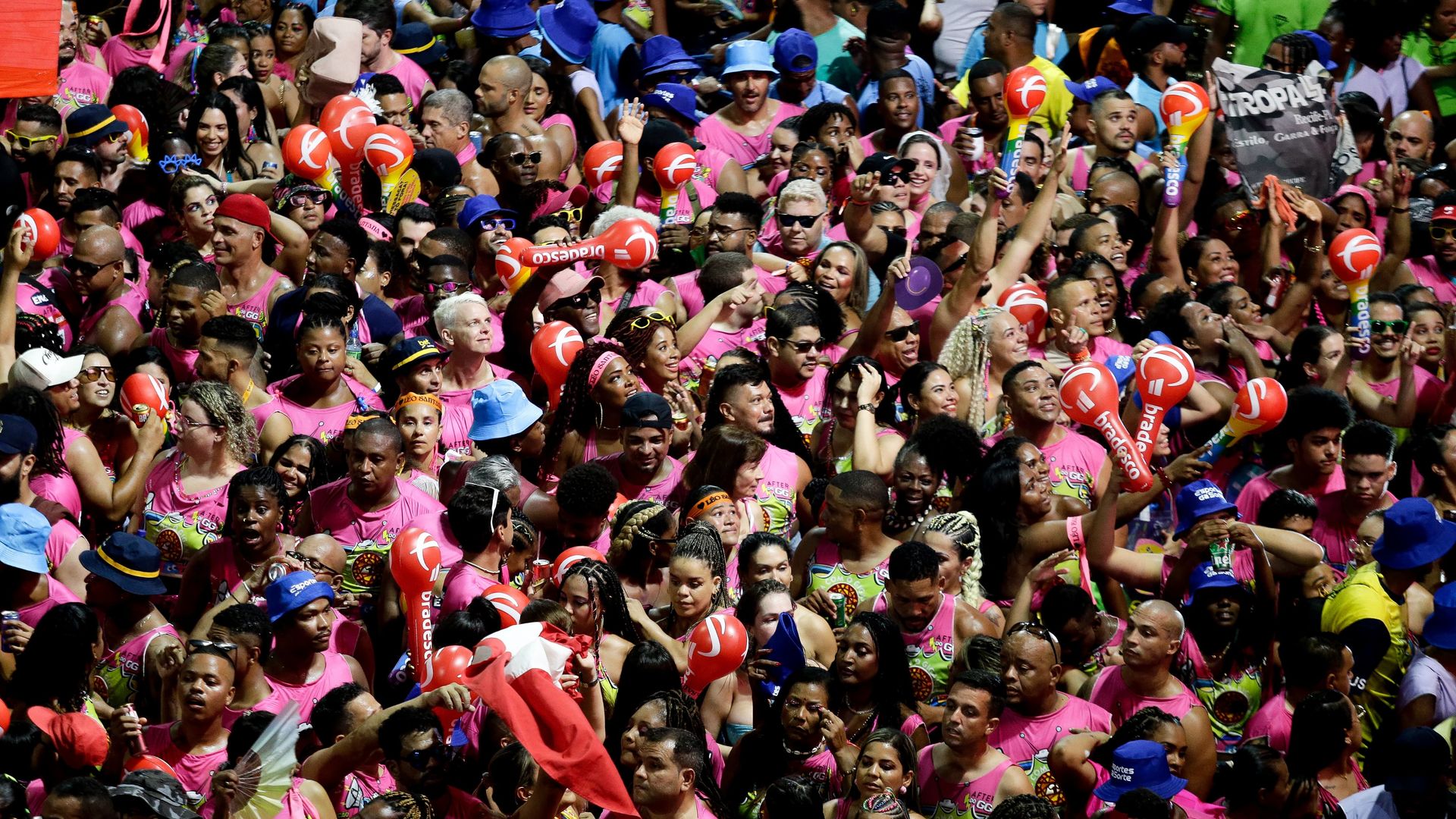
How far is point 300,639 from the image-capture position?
23.5 ft

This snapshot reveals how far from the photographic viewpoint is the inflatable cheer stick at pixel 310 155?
977cm

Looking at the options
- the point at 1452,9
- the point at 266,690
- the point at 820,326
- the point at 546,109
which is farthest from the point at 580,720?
the point at 1452,9

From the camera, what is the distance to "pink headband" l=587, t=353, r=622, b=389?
848cm

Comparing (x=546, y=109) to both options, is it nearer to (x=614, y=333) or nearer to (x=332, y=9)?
(x=332, y=9)

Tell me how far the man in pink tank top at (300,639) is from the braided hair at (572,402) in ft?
4.97

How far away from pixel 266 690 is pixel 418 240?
10.6 feet

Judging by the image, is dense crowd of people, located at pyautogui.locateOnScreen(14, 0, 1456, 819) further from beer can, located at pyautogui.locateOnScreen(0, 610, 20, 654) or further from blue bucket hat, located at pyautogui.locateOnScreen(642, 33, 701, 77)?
beer can, located at pyautogui.locateOnScreen(0, 610, 20, 654)

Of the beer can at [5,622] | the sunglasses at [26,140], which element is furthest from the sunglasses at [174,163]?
the beer can at [5,622]

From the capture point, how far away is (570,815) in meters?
6.50

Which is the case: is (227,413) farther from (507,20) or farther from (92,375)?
(507,20)

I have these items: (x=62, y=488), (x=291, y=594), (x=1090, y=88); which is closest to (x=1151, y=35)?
(x=1090, y=88)

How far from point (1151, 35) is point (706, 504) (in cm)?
512

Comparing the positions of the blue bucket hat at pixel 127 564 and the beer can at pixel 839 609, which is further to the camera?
the beer can at pixel 839 609

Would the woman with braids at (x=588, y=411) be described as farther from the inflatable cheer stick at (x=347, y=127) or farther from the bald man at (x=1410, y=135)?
the bald man at (x=1410, y=135)
